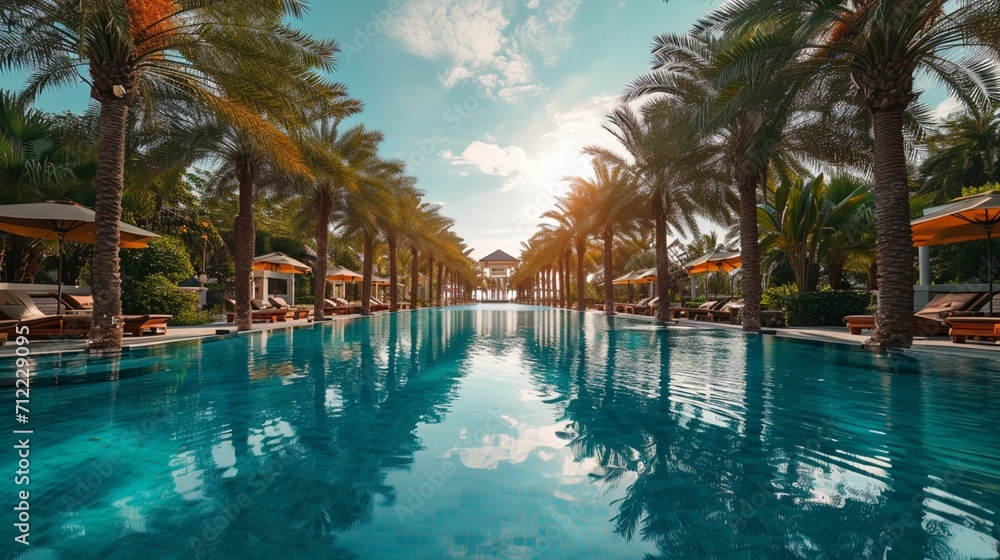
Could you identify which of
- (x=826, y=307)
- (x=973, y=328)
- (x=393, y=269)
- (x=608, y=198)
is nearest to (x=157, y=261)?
(x=393, y=269)

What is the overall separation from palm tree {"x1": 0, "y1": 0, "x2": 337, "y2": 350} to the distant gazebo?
2489 inches

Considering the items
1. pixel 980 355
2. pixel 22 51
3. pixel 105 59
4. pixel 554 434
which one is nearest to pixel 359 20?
pixel 105 59

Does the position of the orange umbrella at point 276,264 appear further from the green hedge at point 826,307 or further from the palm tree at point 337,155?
the green hedge at point 826,307

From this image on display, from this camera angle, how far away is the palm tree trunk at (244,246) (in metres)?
14.0

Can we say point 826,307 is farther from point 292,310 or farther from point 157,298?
point 157,298

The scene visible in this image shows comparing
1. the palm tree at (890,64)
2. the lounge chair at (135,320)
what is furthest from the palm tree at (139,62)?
the palm tree at (890,64)

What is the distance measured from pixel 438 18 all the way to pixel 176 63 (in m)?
6.57

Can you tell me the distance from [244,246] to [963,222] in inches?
765

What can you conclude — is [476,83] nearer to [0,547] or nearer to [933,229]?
[933,229]

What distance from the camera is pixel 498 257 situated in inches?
3238

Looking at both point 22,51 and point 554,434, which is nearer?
point 554,434

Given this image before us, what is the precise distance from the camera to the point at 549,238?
1291 inches

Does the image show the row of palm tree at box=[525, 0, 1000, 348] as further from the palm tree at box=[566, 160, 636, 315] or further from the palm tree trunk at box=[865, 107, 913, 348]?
the palm tree at box=[566, 160, 636, 315]

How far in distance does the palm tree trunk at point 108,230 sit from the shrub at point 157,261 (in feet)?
17.6
